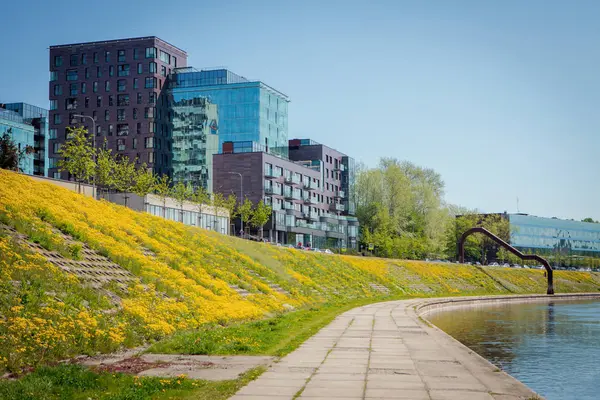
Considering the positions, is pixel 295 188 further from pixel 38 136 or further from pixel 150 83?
pixel 38 136

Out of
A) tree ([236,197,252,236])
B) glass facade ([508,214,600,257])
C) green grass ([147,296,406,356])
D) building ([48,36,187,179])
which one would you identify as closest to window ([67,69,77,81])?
building ([48,36,187,179])

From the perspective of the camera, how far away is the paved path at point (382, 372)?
1385cm

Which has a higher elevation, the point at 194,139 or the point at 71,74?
the point at 71,74

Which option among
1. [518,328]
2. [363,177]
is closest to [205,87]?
[363,177]

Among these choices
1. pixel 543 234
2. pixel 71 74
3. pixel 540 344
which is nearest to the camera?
pixel 540 344

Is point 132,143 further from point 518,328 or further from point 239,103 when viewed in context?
point 518,328

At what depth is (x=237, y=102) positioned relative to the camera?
136500 millimetres

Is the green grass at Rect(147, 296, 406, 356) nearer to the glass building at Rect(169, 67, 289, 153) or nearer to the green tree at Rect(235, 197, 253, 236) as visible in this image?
the green tree at Rect(235, 197, 253, 236)

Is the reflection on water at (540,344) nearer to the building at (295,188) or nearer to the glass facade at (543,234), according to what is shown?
the building at (295,188)

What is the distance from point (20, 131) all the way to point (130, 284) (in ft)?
429

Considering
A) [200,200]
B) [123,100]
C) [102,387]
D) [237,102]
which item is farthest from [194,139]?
[102,387]

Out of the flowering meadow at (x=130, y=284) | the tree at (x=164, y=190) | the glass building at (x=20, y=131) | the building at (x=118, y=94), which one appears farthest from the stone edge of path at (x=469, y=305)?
the glass building at (x=20, y=131)

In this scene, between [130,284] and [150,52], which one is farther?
[150,52]

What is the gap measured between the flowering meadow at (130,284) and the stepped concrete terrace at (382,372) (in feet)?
17.8
